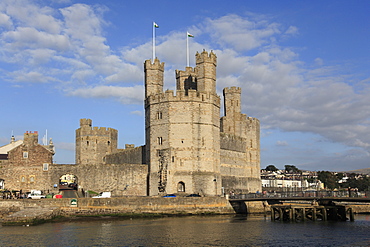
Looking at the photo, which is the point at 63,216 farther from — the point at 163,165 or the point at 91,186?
the point at 163,165

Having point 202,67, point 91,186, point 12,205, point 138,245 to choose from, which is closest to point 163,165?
point 91,186

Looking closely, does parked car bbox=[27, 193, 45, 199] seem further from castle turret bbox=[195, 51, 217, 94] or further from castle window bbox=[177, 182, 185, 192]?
castle turret bbox=[195, 51, 217, 94]

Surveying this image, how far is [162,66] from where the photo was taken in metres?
65.4

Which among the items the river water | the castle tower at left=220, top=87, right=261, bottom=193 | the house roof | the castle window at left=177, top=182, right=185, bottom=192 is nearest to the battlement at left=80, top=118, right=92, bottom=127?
the house roof

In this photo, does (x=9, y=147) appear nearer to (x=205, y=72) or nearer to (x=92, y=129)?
(x=92, y=129)

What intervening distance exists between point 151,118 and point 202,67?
902 cm

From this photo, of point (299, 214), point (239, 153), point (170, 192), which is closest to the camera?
point (299, 214)

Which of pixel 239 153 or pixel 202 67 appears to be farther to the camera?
pixel 239 153

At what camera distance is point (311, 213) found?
5156 cm

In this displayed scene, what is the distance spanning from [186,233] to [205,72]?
27.1 metres

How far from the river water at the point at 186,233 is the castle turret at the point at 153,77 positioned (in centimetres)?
2089

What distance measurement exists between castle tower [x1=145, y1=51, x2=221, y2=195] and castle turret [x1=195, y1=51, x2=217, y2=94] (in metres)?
1.07

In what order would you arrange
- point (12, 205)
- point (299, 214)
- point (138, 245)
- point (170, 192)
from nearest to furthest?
point (138, 245) → point (12, 205) → point (299, 214) → point (170, 192)

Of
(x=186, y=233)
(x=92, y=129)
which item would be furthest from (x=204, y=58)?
(x=186, y=233)
